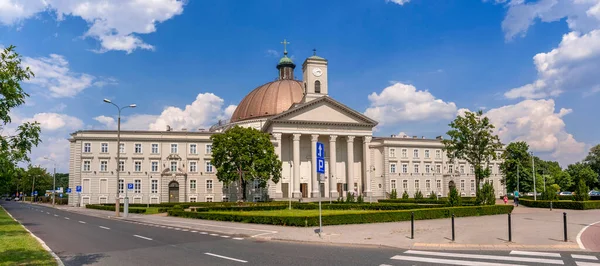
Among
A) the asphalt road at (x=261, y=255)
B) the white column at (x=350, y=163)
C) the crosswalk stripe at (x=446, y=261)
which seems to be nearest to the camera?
the crosswalk stripe at (x=446, y=261)

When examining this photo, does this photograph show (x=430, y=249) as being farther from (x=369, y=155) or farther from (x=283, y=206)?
(x=369, y=155)

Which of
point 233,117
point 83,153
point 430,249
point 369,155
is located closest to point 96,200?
point 83,153

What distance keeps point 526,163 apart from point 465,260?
305 feet

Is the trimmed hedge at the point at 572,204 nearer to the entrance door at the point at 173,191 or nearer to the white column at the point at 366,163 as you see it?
the white column at the point at 366,163

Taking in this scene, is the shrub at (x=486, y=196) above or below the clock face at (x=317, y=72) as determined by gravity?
below

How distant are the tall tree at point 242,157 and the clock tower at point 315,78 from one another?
68.1 ft

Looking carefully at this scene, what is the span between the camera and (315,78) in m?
81.4

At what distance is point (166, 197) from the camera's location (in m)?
72.3

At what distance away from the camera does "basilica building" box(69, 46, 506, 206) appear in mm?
71438

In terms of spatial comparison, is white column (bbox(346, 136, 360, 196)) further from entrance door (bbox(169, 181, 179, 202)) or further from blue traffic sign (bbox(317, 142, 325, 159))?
blue traffic sign (bbox(317, 142, 325, 159))

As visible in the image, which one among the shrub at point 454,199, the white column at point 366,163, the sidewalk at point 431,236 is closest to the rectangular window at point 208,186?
the white column at point 366,163

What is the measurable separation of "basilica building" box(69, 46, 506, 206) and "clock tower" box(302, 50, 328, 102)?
0.63 ft

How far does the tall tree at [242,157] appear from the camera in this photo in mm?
60906

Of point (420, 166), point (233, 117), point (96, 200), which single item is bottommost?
point (96, 200)
